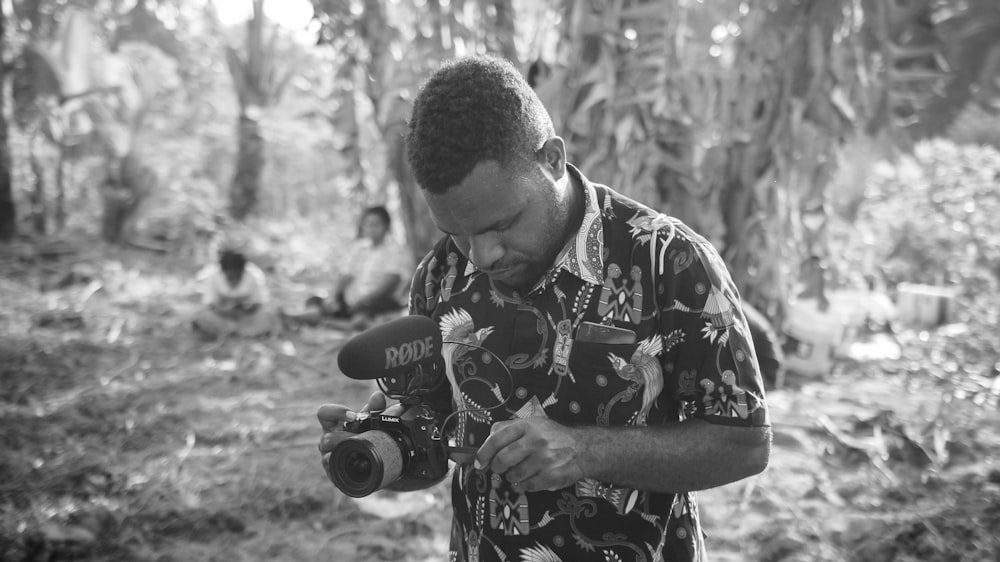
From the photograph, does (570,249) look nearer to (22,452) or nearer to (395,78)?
(22,452)

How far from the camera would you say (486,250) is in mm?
1234

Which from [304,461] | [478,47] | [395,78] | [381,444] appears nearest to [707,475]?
[381,444]

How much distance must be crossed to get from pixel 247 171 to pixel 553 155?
37.4ft

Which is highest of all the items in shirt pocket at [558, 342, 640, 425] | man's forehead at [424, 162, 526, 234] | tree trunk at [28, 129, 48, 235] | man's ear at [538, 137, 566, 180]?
tree trunk at [28, 129, 48, 235]

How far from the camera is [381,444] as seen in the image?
4.18 ft

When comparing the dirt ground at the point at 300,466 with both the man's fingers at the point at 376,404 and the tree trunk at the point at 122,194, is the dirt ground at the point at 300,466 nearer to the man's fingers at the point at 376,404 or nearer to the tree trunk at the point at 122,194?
the man's fingers at the point at 376,404

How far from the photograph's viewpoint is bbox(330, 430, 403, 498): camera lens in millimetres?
1256

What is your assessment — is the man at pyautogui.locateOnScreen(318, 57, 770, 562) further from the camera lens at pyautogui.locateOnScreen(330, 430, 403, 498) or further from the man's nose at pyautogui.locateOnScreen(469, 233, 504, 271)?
the camera lens at pyautogui.locateOnScreen(330, 430, 403, 498)

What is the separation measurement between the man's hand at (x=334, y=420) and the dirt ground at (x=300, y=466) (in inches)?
67.6

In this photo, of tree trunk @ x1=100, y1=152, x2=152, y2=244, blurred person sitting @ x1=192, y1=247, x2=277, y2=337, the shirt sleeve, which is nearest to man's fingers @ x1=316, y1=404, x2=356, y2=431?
the shirt sleeve

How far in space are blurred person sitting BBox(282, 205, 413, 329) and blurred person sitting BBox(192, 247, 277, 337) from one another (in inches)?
11.4

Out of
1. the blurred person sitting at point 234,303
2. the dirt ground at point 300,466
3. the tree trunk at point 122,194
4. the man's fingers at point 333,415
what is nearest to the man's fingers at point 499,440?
the man's fingers at point 333,415

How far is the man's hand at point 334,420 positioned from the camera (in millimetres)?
1347

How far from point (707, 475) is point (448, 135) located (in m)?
0.64
